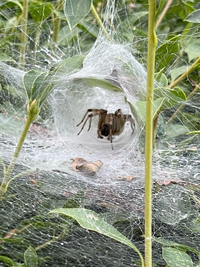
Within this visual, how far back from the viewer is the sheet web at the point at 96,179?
855mm

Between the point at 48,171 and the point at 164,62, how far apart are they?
606 millimetres

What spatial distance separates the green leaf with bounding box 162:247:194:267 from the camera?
715 mm

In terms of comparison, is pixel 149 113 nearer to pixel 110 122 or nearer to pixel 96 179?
pixel 96 179

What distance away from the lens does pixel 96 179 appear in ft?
3.56

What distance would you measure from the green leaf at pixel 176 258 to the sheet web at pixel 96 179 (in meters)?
0.13

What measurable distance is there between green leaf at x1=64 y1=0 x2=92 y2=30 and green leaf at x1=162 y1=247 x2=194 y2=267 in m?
0.63

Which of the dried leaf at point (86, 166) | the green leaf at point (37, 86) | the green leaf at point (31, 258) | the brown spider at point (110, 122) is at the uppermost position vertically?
the green leaf at point (37, 86)

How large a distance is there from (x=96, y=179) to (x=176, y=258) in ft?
1.41

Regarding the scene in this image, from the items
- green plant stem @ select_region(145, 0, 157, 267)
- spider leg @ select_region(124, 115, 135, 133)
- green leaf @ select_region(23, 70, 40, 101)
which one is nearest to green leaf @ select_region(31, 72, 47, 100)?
green leaf @ select_region(23, 70, 40, 101)

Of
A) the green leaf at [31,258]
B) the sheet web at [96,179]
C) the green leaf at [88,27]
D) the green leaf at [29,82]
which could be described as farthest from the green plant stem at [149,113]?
the green leaf at [88,27]

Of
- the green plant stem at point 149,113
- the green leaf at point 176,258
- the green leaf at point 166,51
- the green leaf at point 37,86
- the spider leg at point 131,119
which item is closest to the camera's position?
the green plant stem at point 149,113

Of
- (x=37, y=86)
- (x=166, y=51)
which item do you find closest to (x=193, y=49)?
(x=166, y=51)

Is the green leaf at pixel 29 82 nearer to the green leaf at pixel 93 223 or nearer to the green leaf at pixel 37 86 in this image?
the green leaf at pixel 37 86

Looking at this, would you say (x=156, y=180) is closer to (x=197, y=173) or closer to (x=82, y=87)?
(x=197, y=173)
